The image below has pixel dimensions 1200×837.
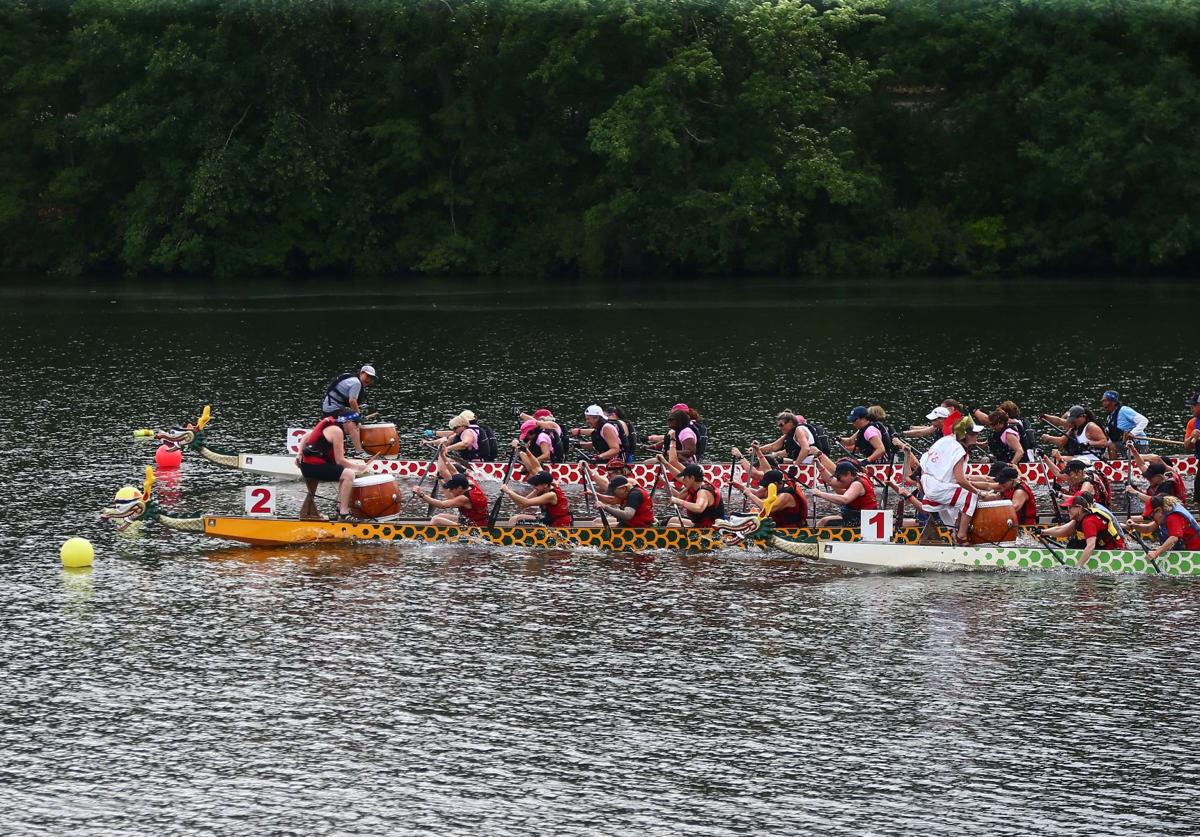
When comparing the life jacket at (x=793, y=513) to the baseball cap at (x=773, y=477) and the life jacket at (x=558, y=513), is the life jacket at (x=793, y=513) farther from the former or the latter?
the life jacket at (x=558, y=513)

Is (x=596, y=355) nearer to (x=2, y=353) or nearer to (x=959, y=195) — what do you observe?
(x=2, y=353)

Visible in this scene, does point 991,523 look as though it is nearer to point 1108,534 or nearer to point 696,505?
point 1108,534

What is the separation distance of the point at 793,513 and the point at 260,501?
7442mm

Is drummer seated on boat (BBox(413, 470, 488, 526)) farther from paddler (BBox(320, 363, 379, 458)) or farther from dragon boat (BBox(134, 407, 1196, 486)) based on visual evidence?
paddler (BBox(320, 363, 379, 458))

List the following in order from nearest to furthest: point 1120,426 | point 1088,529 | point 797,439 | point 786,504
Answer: point 1088,529 < point 786,504 < point 797,439 < point 1120,426

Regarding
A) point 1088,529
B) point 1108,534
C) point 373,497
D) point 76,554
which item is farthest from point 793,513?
point 76,554

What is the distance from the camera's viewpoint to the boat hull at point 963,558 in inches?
821

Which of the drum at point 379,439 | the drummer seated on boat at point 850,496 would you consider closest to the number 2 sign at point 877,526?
the drummer seated on boat at point 850,496

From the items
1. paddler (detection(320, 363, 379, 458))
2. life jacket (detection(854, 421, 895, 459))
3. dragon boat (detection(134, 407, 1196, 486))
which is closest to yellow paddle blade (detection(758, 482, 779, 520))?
dragon boat (detection(134, 407, 1196, 486))

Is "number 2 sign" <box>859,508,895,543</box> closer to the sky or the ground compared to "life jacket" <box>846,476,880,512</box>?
closer to the ground

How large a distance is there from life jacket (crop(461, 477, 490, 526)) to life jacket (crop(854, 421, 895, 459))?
6097 millimetres

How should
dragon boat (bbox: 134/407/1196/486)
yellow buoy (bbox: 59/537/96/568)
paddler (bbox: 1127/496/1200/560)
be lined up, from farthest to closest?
dragon boat (bbox: 134/407/1196/486), yellow buoy (bbox: 59/537/96/568), paddler (bbox: 1127/496/1200/560)

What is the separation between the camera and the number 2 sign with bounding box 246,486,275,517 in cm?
2259

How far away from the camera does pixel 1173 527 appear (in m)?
20.6
